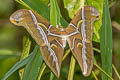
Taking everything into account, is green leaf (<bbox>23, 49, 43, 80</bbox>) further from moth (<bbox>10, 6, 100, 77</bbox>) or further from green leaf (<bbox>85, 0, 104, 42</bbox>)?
green leaf (<bbox>85, 0, 104, 42</bbox>)

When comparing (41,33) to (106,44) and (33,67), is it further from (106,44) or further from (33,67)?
(106,44)

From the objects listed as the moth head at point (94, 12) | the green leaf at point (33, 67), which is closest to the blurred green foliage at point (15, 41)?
the moth head at point (94, 12)

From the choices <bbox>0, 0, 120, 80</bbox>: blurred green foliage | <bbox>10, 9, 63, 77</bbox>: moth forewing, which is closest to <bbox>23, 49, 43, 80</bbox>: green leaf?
<bbox>10, 9, 63, 77</bbox>: moth forewing

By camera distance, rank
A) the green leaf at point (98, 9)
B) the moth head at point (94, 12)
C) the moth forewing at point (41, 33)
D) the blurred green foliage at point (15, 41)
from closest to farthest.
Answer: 1. the moth forewing at point (41, 33)
2. the moth head at point (94, 12)
3. the green leaf at point (98, 9)
4. the blurred green foliage at point (15, 41)

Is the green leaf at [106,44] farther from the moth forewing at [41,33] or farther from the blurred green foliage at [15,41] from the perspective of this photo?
the moth forewing at [41,33]

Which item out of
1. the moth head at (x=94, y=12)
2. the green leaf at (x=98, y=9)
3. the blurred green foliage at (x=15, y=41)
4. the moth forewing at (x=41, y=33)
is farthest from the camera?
the blurred green foliage at (x=15, y=41)

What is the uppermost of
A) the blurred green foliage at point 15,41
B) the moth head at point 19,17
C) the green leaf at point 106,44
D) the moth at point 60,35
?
the moth head at point 19,17
